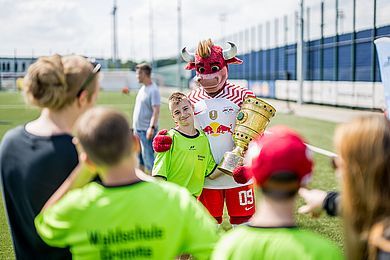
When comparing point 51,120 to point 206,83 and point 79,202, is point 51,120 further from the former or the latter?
point 206,83

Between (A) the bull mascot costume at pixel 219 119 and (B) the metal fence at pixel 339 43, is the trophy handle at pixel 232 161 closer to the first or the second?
(A) the bull mascot costume at pixel 219 119

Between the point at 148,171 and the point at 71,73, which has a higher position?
the point at 71,73

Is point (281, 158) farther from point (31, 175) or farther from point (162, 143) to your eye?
point (162, 143)

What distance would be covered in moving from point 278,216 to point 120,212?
→ 65 cm

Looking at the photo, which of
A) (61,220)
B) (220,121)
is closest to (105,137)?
(61,220)

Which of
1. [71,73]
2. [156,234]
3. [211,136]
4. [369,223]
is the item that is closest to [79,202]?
[156,234]

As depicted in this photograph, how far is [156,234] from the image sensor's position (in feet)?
8.25

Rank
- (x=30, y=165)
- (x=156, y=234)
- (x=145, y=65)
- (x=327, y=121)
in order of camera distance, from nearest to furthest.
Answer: (x=156, y=234) < (x=30, y=165) < (x=145, y=65) < (x=327, y=121)

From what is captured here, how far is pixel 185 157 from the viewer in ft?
16.8

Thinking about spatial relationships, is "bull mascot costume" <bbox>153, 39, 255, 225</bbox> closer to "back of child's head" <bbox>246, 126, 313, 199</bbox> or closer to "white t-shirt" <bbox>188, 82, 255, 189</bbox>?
"white t-shirt" <bbox>188, 82, 255, 189</bbox>

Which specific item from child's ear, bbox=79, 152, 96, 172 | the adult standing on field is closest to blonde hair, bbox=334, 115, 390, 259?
child's ear, bbox=79, 152, 96, 172

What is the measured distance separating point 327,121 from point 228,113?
1784 cm

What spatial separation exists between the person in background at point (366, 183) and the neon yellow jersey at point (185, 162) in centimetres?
271

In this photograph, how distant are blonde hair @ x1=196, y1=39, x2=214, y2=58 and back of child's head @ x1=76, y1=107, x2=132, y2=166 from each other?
3097 millimetres
